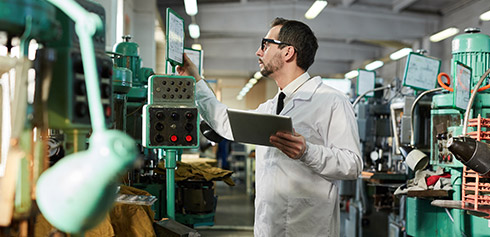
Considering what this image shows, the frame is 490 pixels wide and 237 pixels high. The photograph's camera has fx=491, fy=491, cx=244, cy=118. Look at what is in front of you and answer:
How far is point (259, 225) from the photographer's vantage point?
2.22 meters

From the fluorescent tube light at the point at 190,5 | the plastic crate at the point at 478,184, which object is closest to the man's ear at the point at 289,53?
the plastic crate at the point at 478,184

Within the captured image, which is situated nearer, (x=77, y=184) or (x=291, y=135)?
(x=77, y=184)

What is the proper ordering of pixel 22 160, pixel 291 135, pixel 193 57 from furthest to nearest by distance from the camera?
1. pixel 193 57
2. pixel 291 135
3. pixel 22 160

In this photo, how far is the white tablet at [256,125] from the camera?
178cm

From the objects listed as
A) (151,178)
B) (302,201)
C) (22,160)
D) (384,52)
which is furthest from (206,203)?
(384,52)

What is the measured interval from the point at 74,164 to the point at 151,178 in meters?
2.51

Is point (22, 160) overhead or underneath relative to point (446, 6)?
underneath

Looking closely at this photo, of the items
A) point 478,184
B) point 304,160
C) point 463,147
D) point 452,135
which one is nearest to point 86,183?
point 304,160

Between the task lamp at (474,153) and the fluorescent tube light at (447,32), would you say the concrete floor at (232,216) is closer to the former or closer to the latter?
the task lamp at (474,153)

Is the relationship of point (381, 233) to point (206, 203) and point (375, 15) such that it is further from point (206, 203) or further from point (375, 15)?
point (375, 15)

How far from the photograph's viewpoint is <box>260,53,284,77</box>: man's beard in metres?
2.31

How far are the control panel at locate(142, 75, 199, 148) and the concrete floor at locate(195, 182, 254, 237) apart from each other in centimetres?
324

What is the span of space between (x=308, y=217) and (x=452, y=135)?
1.40 metres

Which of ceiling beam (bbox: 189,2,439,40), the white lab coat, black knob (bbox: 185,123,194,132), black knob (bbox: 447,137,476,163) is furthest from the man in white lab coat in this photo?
ceiling beam (bbox: 189,2,439,40)
